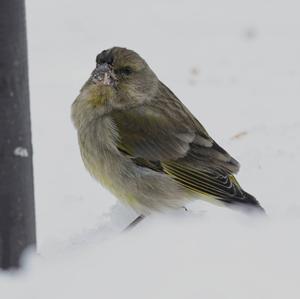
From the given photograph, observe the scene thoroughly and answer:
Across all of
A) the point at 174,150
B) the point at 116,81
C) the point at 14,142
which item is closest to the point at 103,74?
the point at 116,81

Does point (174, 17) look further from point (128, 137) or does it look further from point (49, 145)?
point (128, 137)

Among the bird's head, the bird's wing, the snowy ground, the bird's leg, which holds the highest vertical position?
the bird's head

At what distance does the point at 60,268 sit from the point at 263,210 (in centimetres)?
125

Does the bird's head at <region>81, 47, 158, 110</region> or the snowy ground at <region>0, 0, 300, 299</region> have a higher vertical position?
the bird's head at <region>81, 47, 158, 110</region>

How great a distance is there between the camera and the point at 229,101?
8.39 meters

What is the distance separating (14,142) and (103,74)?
3.39 feet

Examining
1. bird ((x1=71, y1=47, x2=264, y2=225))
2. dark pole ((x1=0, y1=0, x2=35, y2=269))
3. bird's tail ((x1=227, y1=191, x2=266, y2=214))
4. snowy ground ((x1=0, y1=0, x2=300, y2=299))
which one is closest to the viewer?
snowy ground ((x1=0, y1=0, x2=300, y2=299))

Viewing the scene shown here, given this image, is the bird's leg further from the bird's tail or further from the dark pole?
the dark pole

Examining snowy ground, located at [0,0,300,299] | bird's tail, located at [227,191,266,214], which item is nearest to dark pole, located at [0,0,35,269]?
snowy ground, located at [0,0,300,299]

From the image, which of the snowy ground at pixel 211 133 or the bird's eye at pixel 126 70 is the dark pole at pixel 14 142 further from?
the bird's eye at pixel 126 70

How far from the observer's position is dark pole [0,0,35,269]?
4.89 m

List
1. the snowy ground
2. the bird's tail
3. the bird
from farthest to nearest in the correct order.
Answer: the bird
the bird's tail
the snowy ground

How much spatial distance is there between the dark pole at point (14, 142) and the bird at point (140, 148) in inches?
31.7

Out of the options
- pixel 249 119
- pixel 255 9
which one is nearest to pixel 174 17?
pixel 255 9
